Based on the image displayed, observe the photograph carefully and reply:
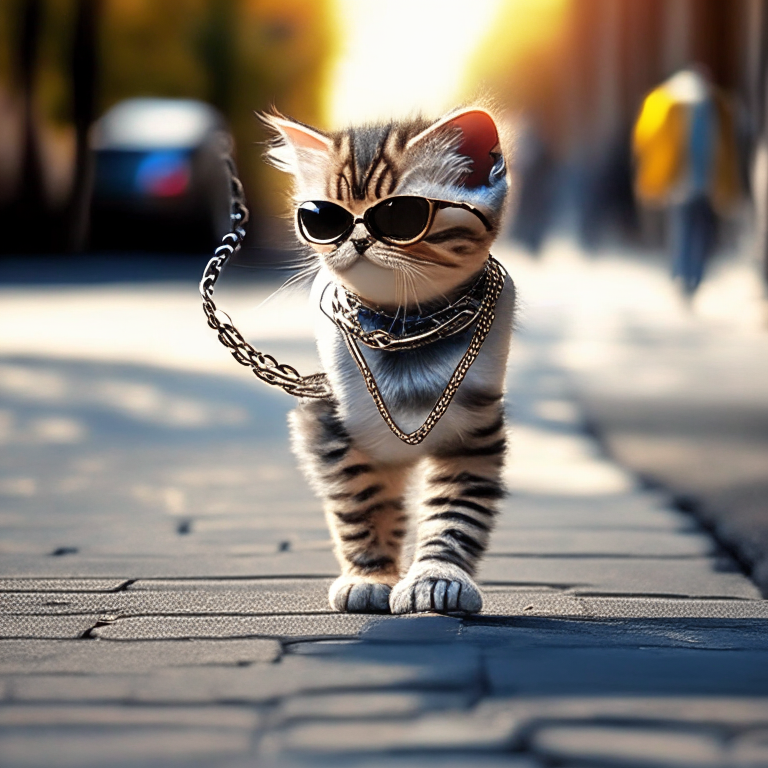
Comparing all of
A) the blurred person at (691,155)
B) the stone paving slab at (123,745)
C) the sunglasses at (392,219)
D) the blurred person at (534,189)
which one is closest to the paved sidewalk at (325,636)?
the stone paving slab at (123,745)

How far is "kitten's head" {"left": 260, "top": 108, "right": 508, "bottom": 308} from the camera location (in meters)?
3.10

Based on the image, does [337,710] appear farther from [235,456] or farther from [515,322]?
[235,456]

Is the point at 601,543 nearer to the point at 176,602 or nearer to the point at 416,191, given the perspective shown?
the point at 176,602

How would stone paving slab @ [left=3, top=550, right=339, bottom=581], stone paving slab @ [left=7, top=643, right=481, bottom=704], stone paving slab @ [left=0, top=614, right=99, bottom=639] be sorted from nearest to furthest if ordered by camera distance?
stone paving slab @ [left=7, top=643, right=481, bottom=704] → stone paving slab @ [left=0, top=614, right=99, bottom=639] → stone paving slab @ [left=3, top=550, right=339, bottom=581]

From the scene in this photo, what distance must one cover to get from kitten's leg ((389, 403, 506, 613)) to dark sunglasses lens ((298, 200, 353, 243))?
20.7 inches

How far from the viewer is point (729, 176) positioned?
11.4 metres

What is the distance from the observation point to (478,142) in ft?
10.2

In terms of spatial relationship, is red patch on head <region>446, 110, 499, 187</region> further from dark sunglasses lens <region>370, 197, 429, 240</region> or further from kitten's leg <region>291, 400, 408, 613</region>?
kitten's leg <region>291, 400, 408, 613</region>

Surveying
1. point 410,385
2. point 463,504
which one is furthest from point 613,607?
point 410,385

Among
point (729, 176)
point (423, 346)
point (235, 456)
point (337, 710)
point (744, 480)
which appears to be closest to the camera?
point (337, 710)

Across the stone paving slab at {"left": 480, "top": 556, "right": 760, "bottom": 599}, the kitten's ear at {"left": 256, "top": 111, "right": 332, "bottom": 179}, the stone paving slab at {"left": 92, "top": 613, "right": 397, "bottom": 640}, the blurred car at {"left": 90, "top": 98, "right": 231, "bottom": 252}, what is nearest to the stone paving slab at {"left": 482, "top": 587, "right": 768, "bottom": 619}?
the stone paving slab at {"left": 480, "top": 556, "right": 760, "bottom": 599}

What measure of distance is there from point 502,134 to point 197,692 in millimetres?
1388

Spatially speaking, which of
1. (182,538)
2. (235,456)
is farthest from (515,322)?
(235,456)

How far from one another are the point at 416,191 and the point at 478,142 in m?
0.17
